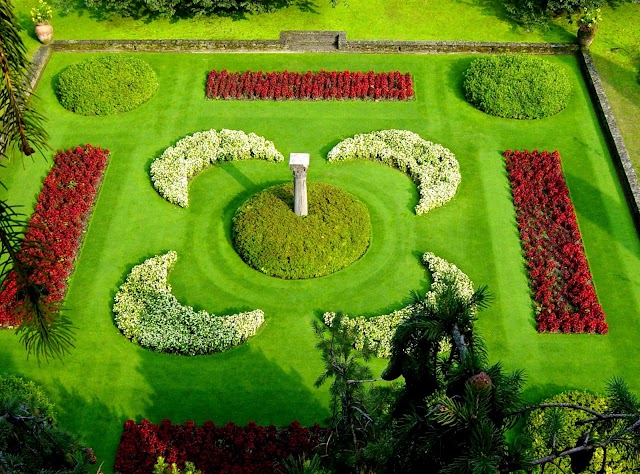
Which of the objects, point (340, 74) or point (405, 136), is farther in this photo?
point (340, 74)

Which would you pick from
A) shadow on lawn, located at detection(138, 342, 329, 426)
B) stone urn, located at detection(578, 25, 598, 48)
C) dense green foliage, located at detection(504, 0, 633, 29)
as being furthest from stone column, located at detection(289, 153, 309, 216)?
Result: dense green foliage, located at detection(504, 0, 633, 29)

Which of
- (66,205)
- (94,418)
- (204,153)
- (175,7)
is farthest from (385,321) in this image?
(175,7)

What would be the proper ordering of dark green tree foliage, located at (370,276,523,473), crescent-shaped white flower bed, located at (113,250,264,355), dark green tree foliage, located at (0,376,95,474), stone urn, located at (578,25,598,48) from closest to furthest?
dark green tree foliage, located at (370,276,523,473), dark green tree foliage, located at (0,376,95,474), crescent-shaped white flower bed, located at (113,250,264,355), stone urn, located at (578,25,598,48)

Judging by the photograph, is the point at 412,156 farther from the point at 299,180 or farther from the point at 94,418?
the point at 94,418

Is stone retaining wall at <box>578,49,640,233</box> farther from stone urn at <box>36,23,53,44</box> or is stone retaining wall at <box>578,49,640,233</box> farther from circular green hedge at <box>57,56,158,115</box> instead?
stone urn at <box>36,23,53,44</box>

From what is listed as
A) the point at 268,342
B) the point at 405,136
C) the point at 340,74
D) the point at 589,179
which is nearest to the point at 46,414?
the point at 268,342

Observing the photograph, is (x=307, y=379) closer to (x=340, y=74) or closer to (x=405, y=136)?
(x=405, y=136)
